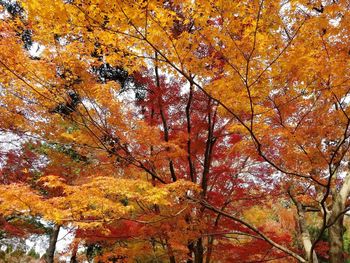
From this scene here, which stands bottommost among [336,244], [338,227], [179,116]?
[336,244]

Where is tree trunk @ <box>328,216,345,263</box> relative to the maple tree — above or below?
below

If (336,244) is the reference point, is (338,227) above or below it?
above

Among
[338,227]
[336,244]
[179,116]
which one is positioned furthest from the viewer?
[179,116]

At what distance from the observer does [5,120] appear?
891cm

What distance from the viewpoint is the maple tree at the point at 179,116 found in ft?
14.0

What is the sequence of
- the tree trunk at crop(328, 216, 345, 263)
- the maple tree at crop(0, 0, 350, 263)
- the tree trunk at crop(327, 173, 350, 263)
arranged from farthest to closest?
the tree trunk at crop(328, 216, 345, 263), the tree trunk at crop(327, 173, 350, 263), the maple tree at crop(0, 0, 350, 263)

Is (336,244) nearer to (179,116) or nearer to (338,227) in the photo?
(338,227)

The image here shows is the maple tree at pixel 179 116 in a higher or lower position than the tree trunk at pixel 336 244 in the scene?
higher

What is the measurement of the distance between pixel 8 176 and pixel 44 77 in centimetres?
560

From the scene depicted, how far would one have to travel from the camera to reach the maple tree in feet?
14.0

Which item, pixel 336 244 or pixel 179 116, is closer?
pixel 336 244

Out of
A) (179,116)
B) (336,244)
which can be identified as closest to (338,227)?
(336,244)

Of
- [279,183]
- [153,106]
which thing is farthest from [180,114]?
[279,183]

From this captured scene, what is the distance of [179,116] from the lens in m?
9.20
